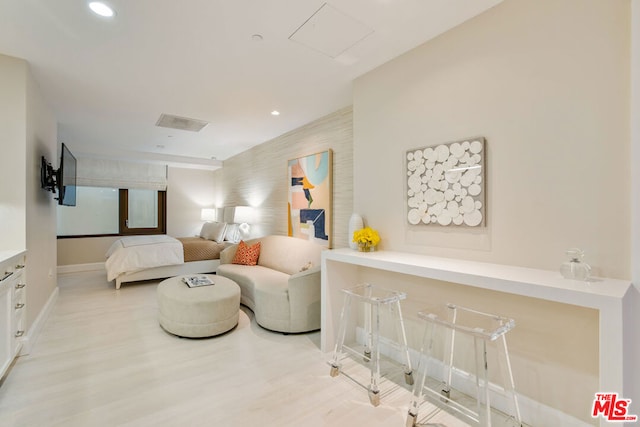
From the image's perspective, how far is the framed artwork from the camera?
3.66 metres

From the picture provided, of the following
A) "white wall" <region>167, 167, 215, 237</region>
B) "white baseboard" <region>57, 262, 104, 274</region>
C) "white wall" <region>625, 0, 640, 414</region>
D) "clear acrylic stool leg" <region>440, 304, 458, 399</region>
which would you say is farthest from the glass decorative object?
"white baseboard" <region>57, 262, 104, 274</region>

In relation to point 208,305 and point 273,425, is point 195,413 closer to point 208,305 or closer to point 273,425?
point 273,425

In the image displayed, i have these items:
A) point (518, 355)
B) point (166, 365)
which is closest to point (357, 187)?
point (518, 355)

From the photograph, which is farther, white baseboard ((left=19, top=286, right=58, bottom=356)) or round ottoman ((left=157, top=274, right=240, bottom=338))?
round ottoman ((left=157, top=274, right=240, bottom=338))

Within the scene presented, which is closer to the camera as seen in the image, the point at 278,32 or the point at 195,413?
the point at 195,413

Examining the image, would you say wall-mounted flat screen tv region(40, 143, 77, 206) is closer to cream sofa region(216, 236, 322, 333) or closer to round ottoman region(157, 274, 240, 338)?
round ottoman region(157, 274, 240, 338)

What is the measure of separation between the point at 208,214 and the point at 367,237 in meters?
5.78

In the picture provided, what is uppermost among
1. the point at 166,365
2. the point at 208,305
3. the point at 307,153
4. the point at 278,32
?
the point at 278,32

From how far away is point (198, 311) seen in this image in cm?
283

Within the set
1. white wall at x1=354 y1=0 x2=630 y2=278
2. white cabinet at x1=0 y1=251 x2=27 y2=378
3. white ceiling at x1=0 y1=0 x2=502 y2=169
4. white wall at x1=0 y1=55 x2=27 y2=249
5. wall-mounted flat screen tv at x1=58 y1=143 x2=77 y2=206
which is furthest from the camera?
wall-mounted flat screen tv at x1=58 y1=143 x2=77 y2=206

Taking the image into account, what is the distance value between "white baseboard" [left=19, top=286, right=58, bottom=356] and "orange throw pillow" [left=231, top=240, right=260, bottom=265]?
7.21 ft

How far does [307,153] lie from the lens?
4.11m

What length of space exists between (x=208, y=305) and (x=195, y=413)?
115 centimetres

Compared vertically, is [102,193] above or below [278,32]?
below
